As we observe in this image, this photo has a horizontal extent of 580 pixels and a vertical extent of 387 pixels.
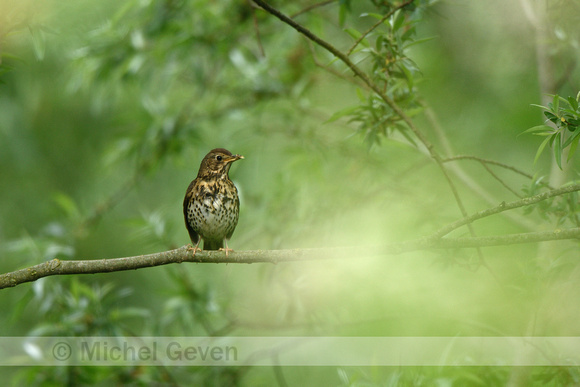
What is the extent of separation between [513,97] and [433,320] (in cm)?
279

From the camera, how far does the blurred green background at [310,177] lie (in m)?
3.82

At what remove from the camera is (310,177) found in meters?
5.26

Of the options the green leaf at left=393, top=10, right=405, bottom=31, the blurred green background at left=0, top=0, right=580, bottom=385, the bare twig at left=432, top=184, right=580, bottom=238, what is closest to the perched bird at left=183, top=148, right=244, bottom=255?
the blurred green background at left=0, top=0, right=580, bottom=385

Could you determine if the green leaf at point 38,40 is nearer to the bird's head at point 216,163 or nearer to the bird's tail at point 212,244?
the bird's head at point 216,163

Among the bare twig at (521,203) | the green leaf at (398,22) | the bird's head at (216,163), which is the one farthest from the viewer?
the bird's head at (216,163)

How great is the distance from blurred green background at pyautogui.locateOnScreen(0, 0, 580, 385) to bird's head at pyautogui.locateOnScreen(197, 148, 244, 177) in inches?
28.6

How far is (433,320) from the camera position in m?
4.08

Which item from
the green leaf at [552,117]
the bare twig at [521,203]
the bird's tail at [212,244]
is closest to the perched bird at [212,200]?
the bird's tail at [212,244]

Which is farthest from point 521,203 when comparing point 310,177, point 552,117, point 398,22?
point 310,177

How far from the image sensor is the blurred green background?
12.5 feet

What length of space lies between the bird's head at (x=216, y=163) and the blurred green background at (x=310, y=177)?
73cm

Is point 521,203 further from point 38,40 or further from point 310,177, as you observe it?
point 310,177

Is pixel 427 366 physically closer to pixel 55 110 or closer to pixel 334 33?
pixel 334 33

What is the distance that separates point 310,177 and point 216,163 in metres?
1.72
